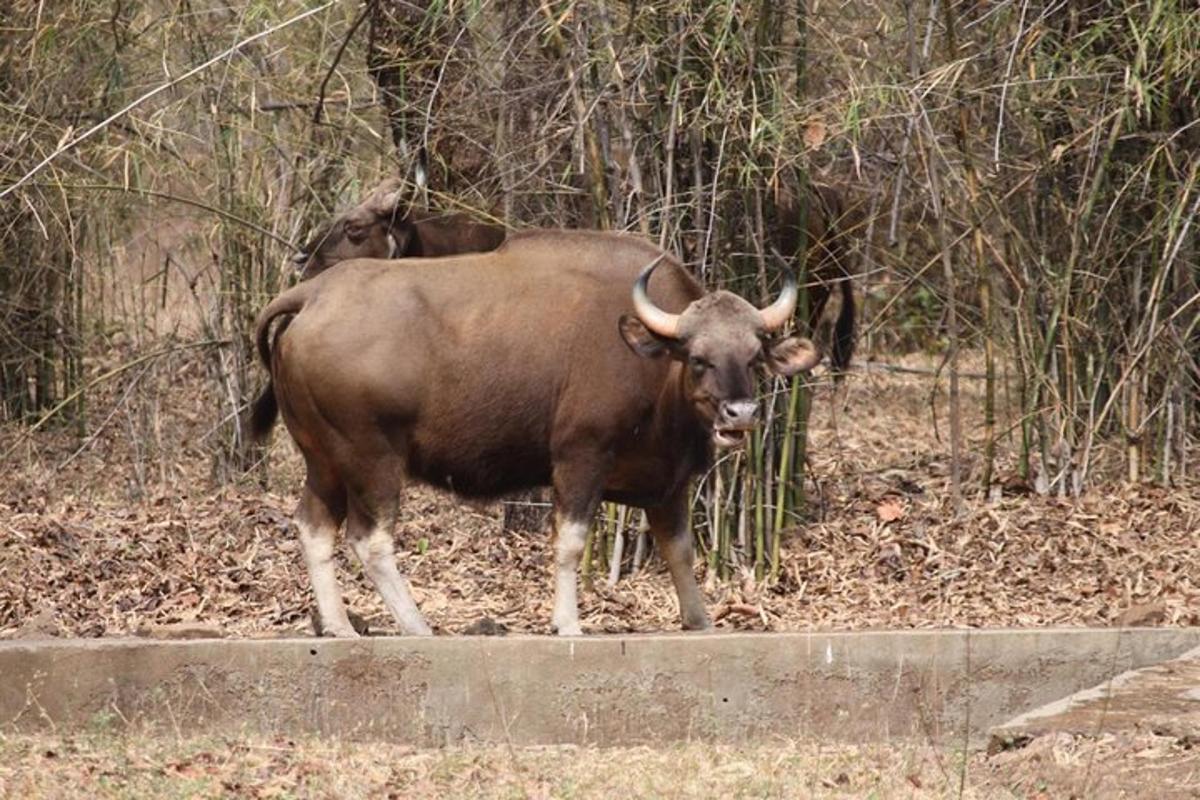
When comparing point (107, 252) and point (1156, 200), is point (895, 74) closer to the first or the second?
point (1156, 200)

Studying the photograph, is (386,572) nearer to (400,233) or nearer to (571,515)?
(571,515)

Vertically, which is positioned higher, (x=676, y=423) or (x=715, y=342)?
(x=715, y=342)

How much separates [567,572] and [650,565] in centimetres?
191

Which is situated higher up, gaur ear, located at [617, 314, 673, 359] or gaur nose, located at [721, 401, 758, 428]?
gaur ear, located at [617, 314, 673, 359]

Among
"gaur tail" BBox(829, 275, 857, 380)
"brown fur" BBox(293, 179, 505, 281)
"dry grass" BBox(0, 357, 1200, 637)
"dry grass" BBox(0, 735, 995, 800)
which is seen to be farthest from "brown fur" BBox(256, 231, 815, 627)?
"gaur tail" BBox(829, 275, 857, 380)

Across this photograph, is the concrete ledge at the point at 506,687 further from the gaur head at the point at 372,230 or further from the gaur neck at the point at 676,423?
the gaur head at the point at 372,230

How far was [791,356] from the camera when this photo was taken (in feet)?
26.4

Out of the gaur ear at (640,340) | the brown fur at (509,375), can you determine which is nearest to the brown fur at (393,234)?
the brown fur at (509,375)

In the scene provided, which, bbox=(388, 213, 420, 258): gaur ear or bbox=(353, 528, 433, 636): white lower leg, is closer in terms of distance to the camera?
bbox=(353, 528, 433, 636): white lower leg

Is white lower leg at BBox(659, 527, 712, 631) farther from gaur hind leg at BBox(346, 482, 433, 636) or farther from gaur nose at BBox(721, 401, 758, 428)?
gaur hind leg at BBox(346, 482, 433, 636)

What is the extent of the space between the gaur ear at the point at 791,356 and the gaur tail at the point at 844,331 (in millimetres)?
2948

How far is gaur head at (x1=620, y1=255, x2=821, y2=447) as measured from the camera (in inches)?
300

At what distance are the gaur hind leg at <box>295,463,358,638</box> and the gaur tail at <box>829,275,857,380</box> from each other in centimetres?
372

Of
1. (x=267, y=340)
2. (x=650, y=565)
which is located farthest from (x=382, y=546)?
(x=650, y=565)
